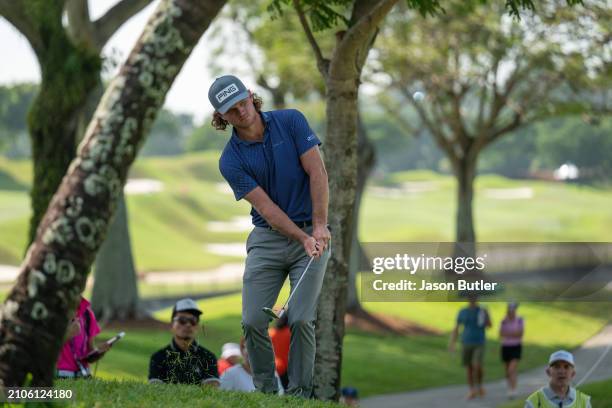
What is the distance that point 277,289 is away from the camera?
24.7 feet

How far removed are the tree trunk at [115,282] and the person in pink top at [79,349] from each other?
18.1 meters

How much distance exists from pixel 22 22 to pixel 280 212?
563 inches

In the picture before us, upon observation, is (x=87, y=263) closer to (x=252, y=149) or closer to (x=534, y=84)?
(x=252, y=149)

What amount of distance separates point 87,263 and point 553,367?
15.1 ft

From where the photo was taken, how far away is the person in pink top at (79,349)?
8.05 m

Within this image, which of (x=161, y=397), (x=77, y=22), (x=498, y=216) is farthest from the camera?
(x=498, y=216)

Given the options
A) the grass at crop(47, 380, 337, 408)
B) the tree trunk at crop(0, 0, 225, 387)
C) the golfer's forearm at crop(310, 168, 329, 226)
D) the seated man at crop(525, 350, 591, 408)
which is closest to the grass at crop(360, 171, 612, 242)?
the seated man at crop(525, 350, 591, 408)

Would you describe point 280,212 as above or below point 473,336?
below

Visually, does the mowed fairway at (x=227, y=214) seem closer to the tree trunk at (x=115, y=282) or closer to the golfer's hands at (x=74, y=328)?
the tree trunk at (x=115, y=282)

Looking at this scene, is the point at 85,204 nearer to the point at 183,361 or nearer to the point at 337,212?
the point at 183,361

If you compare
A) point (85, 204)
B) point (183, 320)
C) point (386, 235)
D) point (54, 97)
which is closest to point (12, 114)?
point (386, 235)

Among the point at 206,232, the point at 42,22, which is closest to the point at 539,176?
the point at 206,232

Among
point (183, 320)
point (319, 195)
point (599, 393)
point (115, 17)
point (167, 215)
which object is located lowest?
point (599, 393)

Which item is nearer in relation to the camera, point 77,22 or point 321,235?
point 321,235
